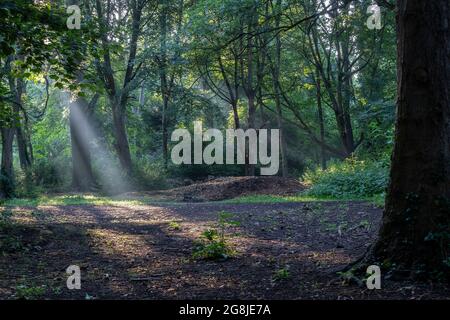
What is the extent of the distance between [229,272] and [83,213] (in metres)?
7.62

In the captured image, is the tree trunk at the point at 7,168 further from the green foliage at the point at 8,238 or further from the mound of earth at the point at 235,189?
the green foliage at the point at 8,238

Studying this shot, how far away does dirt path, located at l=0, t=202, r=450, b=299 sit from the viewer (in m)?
4.61

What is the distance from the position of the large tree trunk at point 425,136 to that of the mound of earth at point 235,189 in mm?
12785

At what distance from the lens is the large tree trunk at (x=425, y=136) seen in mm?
4449

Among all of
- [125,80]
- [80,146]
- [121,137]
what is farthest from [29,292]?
[125,80]

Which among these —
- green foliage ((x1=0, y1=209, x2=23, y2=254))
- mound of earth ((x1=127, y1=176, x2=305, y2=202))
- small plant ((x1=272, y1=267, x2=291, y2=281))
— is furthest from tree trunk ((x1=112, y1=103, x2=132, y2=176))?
small plant ((x1=272, y1=267, x2=291, y2=281))

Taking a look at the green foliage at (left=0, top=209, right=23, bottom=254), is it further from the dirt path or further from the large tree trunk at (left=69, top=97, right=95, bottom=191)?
the large tree trunk at (left=69, top=97, right=95, bottom=191)

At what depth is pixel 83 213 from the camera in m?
12.3

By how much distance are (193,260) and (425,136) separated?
3.10 m

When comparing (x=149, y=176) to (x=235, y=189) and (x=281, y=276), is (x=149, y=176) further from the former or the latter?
(x=281, y=276)

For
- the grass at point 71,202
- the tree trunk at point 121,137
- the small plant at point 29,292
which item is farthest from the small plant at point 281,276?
the tree trunk at point 121,137

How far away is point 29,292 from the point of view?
454cm

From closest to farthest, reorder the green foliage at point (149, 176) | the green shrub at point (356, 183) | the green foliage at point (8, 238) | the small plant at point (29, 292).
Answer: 1. the small plant at point (29, 292)
2. the green foliage at point (8, 238)
3. the green shrub at point (356, 183)
4. the green foliage at point (149, 176)
